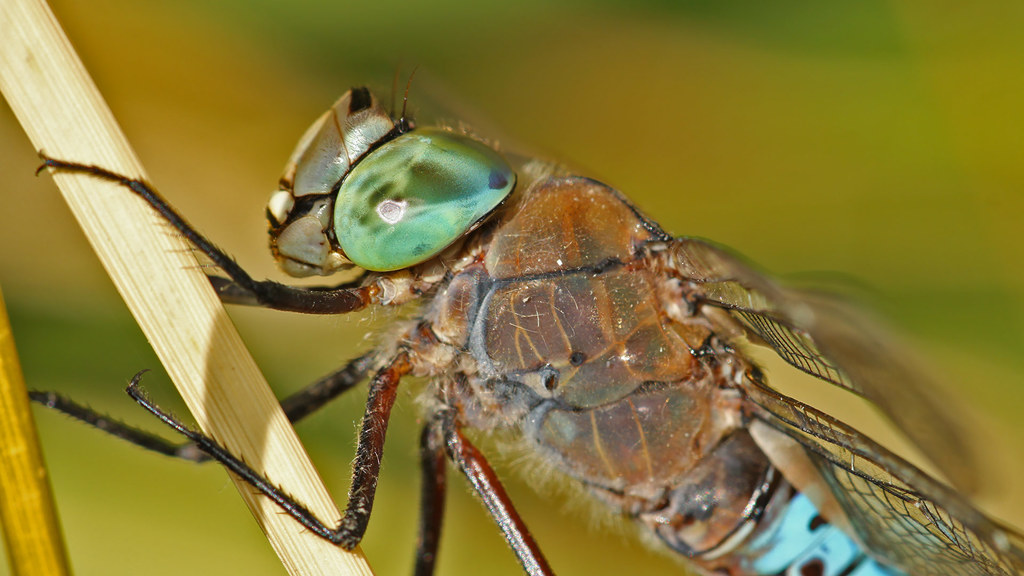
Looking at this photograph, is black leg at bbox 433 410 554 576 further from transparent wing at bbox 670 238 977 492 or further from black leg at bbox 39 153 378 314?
transparent wing at bbox 670 238 977 492

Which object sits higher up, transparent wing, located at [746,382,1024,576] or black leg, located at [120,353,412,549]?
black leg, located at [120,353,412,549]

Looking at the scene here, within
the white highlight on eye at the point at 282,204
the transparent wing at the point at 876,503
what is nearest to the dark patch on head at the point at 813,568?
the transparent wing at the point at 876,503

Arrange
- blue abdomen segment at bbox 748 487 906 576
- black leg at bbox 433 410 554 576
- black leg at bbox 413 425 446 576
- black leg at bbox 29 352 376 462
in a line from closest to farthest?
black leg at bbox 29 352 376 462 < blue abdomen segment at bbox 748 487 906 576 < black leg at bbox 433 410 554 576 < black leg at bbox 413 425 446 576

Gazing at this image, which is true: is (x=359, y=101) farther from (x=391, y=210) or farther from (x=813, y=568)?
(x=813, y=568)

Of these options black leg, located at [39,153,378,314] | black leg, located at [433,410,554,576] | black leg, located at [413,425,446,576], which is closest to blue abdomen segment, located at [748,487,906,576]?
black leg, located at [433,410,554,576]

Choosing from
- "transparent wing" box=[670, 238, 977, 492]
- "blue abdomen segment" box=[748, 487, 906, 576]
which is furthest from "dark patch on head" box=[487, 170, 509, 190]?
"blue abdomen segment" box=[748, 487, 906, 576]

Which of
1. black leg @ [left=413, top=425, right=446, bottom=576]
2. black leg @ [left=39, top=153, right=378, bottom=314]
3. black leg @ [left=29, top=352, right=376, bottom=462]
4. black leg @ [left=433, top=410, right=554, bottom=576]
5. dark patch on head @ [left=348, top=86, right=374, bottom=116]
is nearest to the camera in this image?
black leg @ [left=39, top=153, right=378, bottom=314]

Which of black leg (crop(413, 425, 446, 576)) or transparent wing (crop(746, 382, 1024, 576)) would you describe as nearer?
transparent wing (crop(746, 382, 1024, 576))

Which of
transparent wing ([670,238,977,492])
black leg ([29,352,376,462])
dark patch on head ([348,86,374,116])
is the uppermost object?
dark patch on head ([348,86,374,116])

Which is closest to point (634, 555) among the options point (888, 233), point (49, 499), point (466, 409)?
point (466, 409)
